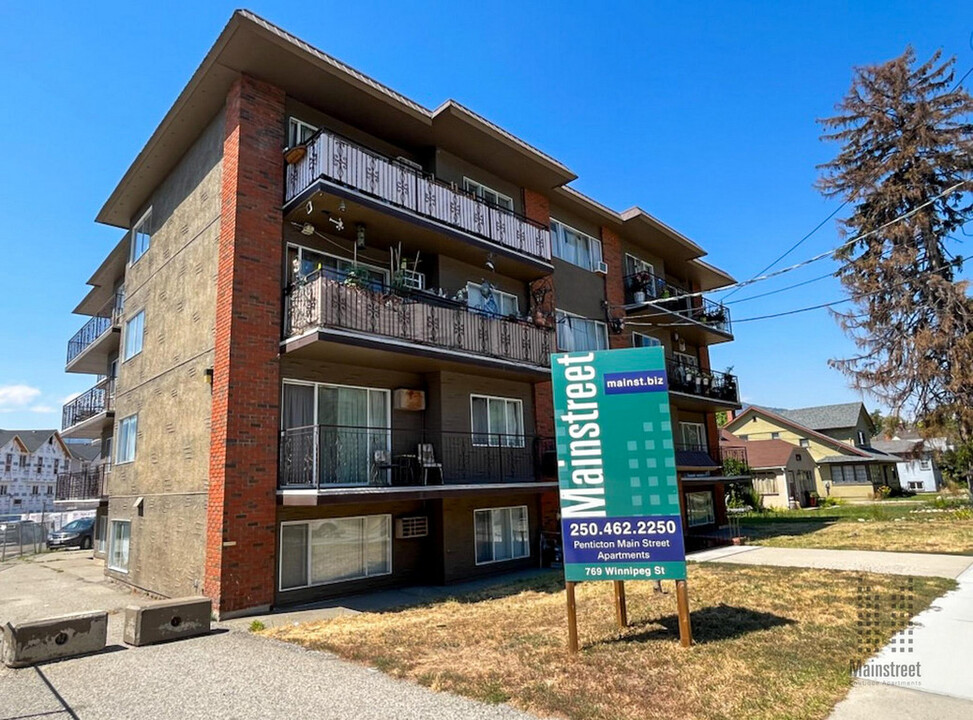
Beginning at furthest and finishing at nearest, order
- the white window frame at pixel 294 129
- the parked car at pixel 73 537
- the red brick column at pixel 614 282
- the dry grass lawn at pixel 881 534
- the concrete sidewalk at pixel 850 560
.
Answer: the parked car at pixel 73 537 < the red brick column at pixel 614 282 < the dry grass lawn at pixel 881 534 < the white window frame at pixel 294 129 < the concrete sidewalk at pixel 850 560

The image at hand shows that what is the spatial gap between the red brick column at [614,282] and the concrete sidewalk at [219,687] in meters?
14.5

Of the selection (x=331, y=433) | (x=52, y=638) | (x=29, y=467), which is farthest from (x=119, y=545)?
(x=29, y=467)

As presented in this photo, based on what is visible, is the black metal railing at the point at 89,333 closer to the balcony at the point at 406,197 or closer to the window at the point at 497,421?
the balcony at the point at 406,197

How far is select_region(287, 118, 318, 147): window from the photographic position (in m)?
12.1

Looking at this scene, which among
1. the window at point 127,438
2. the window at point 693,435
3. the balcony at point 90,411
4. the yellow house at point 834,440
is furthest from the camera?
the yellow house at point 834,440

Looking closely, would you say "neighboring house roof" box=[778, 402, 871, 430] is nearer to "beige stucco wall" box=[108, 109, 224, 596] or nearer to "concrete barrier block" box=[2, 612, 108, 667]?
"beige stucco wall" box=[108, 109, 224, 596]

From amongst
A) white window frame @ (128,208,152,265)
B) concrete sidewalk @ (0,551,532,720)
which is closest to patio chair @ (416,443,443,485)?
concrete sidewalk @ (0,551,532,720)

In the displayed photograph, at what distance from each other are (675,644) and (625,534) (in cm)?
138

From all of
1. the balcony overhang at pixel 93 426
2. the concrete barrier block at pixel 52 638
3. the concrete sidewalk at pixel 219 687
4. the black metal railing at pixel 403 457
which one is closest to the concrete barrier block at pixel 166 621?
the concrete sidewalk at pixel 219 687

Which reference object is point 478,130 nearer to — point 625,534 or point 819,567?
point 625,534

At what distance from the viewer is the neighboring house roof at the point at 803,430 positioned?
4144 centimetres

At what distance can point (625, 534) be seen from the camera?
23.6 ft

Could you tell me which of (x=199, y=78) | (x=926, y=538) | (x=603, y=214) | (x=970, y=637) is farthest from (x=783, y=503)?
(x=199, y=78)

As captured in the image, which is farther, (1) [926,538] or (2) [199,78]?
(1) [926,538]
